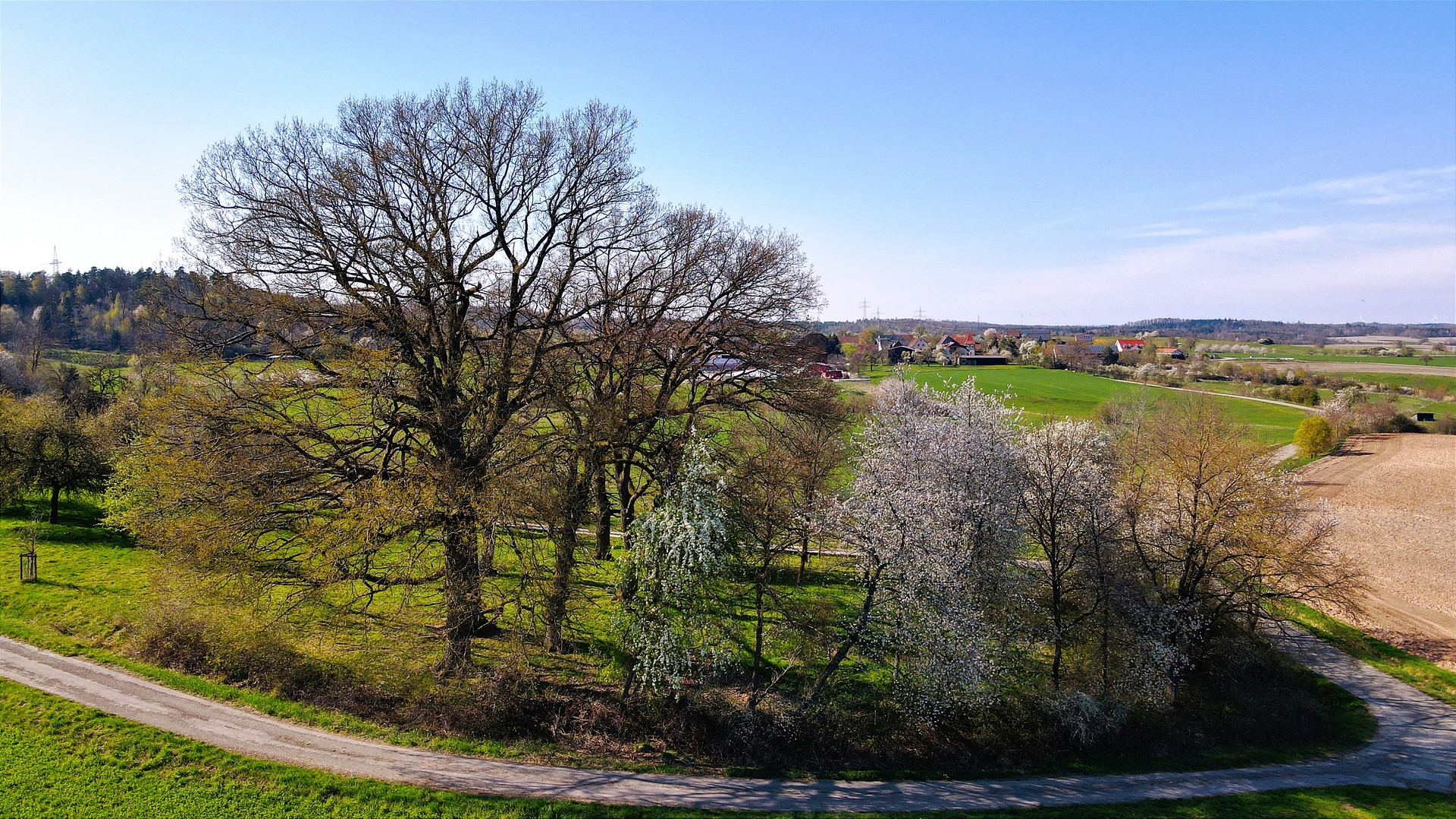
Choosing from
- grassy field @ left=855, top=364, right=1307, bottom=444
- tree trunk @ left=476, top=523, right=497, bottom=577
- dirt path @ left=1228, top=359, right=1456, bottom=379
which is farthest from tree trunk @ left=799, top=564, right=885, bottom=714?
dirt path @ left=1228, top=359, right=1456, bottom=379

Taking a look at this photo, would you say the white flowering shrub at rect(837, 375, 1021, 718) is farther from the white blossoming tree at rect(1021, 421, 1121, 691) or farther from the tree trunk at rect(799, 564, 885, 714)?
the white blossoming tree at rect(1021, 421, 1121, 691)

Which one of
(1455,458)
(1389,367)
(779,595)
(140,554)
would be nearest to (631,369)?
(779,595)

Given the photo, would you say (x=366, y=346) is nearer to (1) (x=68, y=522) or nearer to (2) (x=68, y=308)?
(1) (x=68, y=522)

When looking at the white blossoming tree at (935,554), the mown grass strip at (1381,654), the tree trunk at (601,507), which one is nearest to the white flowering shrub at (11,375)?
the tree trunk at (601,507)

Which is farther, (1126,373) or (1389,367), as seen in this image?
(1389,367)

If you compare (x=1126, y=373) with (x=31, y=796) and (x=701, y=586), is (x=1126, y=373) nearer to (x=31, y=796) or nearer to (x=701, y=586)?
(x=701, y=586)

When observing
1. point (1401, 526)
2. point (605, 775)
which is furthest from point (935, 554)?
point (1401, 526)
